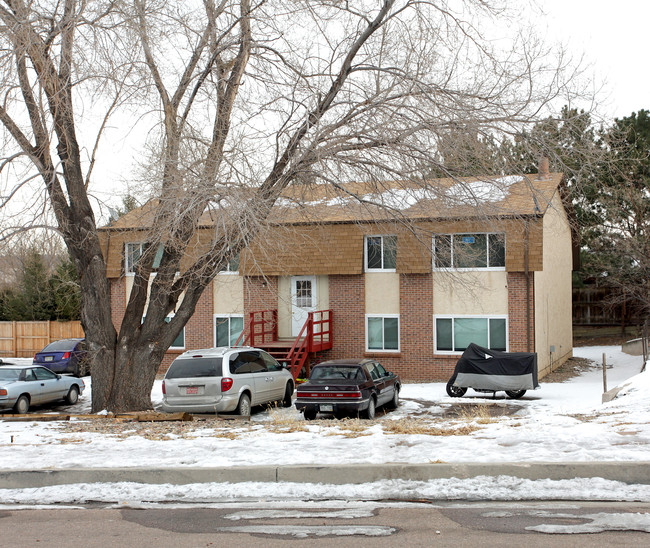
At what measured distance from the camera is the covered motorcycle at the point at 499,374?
19.0 meters

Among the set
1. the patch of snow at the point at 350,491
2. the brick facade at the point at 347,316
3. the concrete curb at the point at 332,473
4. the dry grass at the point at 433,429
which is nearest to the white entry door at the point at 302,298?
the brick facade at the point at 347,316

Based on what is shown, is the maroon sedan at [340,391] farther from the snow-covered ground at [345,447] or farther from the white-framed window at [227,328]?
the white-framed window at [227,328]

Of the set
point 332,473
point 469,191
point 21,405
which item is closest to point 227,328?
point 21,405

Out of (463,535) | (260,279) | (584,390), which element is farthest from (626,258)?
(463,535)

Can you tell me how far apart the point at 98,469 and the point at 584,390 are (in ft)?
52.9

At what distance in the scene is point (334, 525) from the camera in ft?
20.5

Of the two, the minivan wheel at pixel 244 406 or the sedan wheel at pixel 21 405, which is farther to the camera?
the sedan wheel at pixel 21 405

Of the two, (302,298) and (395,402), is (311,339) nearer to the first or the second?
(302,298)

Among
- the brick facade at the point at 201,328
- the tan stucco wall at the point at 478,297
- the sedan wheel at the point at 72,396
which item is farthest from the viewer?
the brick facade at the point at 201,328

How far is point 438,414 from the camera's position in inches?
643

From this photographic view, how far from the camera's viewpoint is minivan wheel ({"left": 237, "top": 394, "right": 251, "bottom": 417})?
15.6 meters

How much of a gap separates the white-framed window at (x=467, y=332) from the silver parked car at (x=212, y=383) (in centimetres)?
934

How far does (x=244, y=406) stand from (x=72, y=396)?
6989mm

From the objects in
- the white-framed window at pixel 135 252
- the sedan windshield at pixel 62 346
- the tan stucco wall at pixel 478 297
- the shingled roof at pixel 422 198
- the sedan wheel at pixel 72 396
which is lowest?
the sedan wheel at pixel 72 396
